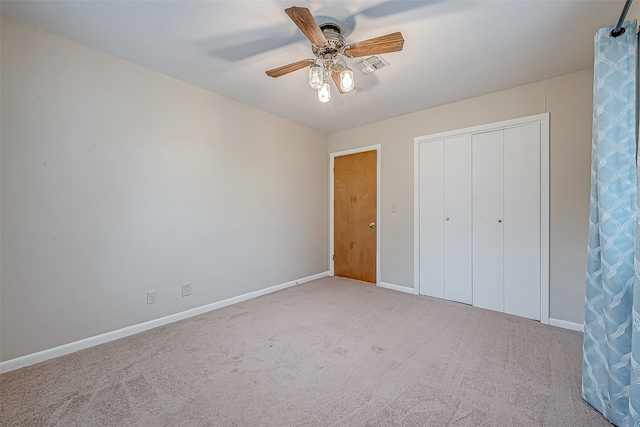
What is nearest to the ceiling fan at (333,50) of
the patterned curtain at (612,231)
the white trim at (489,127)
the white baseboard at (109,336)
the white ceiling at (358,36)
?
the white ceiling at (358,36)

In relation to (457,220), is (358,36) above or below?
above

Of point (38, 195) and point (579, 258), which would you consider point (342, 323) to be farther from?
point (38, 195)

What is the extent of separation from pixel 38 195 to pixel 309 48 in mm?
2345

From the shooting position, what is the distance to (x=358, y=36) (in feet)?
6.49

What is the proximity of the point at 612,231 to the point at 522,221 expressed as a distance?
149cm

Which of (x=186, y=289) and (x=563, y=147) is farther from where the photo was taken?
(x=186, y=289)

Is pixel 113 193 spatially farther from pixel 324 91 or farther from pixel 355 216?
pixel 355 216

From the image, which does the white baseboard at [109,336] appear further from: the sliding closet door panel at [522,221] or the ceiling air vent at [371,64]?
the sliding closet door panel at [522,221]

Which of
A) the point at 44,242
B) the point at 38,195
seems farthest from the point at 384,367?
the point at 38,195

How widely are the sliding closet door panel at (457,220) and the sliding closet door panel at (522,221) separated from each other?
374mm

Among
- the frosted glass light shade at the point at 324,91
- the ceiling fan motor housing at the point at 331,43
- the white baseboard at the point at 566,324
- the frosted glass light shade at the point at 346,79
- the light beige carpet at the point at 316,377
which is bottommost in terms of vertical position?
the light beige carpet at the point at 316,377

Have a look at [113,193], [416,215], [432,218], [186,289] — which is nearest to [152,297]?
[186,289]

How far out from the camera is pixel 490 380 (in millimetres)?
1750

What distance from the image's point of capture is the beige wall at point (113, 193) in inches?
74.5
